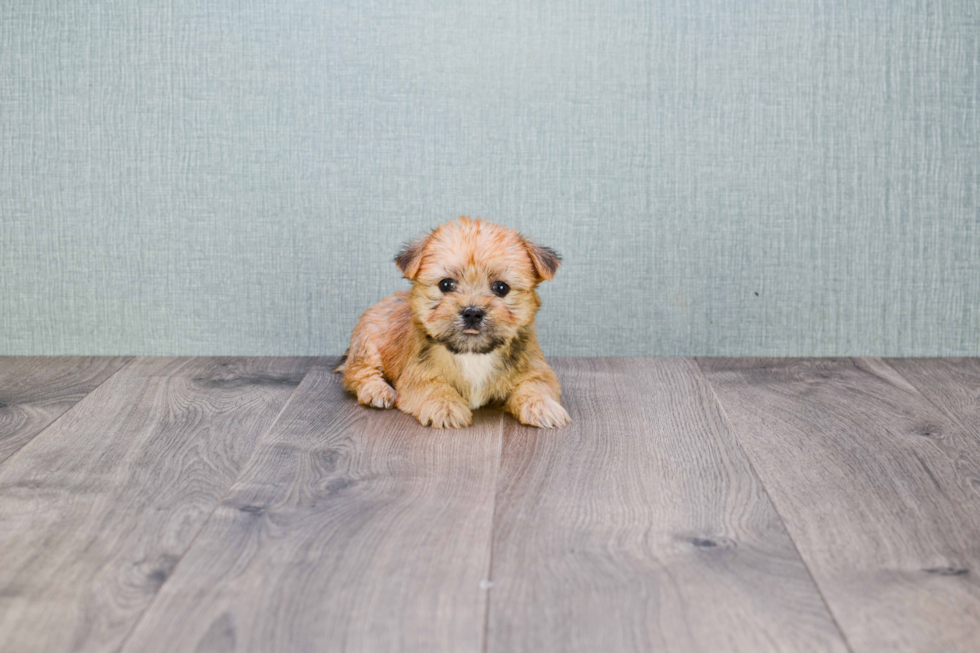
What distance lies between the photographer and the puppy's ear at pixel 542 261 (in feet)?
6.39

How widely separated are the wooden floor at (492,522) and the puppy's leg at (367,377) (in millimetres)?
37

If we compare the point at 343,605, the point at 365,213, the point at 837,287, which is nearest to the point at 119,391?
the point at 365,213

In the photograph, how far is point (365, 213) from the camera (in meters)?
2.50

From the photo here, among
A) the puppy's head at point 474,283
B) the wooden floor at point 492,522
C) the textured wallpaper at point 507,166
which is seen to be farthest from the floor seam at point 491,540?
the textured wallpaper at point 507,166

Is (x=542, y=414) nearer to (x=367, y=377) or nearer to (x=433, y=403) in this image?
(x=433, y=403)

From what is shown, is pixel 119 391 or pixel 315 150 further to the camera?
pixel 315 150

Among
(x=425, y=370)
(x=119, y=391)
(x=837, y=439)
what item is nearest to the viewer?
(x=837, y=439)

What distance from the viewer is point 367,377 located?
2.12 m

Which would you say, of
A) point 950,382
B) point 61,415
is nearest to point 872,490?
point 950,382

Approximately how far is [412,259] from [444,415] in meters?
0.35

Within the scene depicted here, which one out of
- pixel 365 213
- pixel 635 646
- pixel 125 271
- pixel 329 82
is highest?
pixel 329 82

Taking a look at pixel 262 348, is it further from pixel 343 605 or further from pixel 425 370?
pixel 343 605

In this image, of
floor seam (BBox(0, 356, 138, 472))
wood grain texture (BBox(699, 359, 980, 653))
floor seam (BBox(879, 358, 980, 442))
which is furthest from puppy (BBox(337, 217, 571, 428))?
floor seam (BBox(879, 358, 980, 442))

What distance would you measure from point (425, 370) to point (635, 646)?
100cm
